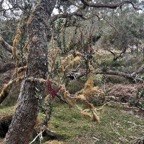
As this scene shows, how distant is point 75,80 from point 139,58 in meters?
6.13

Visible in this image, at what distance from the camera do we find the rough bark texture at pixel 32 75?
4.11 metres

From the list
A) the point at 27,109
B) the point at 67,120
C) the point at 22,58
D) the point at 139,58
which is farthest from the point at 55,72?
the point at 139,58

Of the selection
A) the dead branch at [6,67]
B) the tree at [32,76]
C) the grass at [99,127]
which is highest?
the tree at [32,76]

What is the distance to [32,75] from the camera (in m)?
4.14

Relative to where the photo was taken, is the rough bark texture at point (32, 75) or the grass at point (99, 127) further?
the grass at point (99, 127)

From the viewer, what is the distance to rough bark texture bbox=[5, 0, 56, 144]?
4.11 meters

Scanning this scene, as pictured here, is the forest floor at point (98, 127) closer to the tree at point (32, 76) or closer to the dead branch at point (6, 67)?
the tree at point (32, 76)

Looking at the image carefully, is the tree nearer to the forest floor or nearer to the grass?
the forest floor

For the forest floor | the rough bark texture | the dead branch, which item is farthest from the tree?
the dead branch

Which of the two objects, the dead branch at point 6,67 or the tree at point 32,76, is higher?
the tree at point 32,76

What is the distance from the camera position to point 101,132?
6621mm

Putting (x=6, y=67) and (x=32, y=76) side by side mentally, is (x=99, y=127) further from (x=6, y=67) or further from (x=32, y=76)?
(x=6, y=67)

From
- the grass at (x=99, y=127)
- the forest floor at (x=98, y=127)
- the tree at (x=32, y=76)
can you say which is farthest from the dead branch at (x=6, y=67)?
the tree at (x=32, y=76)

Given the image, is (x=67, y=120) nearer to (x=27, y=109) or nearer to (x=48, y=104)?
(x=48, y=104)
